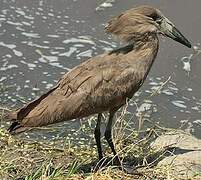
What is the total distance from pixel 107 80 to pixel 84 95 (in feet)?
0.66

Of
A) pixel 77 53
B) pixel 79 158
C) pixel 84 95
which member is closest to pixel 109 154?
pixel 79 158

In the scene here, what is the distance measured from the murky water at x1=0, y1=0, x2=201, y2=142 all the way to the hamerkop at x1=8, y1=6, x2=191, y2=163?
1.16 metres

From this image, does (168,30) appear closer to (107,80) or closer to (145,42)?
(145,42)

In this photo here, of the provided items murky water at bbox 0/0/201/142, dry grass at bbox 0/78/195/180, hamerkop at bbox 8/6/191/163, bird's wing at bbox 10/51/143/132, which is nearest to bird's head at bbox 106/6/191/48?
hamerkop at bbox 8/6/191/163

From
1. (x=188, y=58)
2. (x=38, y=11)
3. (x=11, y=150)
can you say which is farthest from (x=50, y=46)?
(x=11, y=150)

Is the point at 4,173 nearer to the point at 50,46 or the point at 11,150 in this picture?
the point at 11,150

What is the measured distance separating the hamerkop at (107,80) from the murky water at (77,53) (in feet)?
3.81

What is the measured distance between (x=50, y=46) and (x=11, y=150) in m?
2.20

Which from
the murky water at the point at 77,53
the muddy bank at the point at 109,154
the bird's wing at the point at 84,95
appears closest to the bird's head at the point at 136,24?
the bird's wing at the point at 84,95

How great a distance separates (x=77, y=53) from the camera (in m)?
7.67

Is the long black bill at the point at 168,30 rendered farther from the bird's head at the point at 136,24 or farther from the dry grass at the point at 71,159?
the dry grass at the point at 71,159

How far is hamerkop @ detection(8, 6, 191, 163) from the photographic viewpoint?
16.9ft

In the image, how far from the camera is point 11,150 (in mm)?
5840

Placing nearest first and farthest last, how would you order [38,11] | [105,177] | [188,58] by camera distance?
[105,177], [188,58], [38,11]
